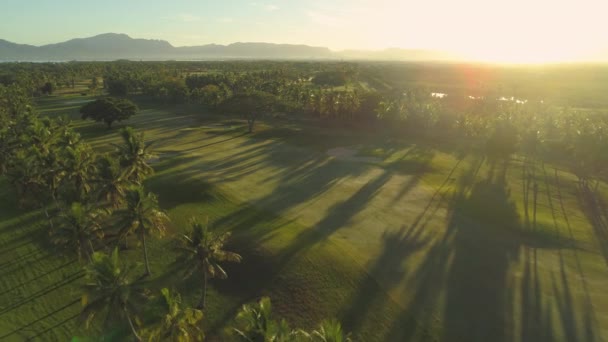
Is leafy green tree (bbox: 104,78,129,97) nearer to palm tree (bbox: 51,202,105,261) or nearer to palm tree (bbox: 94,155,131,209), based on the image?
palm tree (bbox: 94,155,131,209)

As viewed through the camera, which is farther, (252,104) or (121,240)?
(252,104)

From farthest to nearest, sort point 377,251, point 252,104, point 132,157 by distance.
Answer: point 252,104, point 132,157, point 377,251

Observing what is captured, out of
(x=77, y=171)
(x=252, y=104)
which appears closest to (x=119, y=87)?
(x=252, y=104)

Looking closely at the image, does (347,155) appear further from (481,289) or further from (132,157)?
(481,289)

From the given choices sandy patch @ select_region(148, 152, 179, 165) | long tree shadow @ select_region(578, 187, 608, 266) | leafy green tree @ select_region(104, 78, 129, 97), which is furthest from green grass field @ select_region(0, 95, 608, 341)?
leafy green tree @ select_region(104, 78, 129, 97)

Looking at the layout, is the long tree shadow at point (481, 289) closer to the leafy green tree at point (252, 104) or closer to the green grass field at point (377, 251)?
the green grass field at point (377, 251)

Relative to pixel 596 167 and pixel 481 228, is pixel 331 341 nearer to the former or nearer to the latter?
pixel 481 228

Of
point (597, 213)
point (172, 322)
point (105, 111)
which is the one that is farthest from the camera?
point (105, 111)

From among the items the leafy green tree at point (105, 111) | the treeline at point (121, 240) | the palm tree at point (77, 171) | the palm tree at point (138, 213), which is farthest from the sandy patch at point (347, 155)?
the leafy green tree at point (105, 111)
